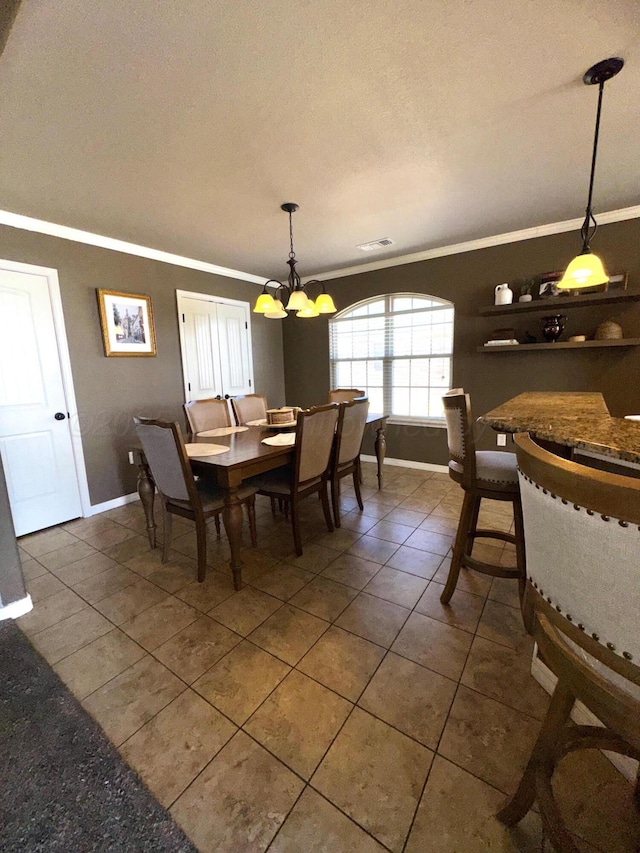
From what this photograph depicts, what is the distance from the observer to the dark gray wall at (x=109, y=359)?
2836 millimetres

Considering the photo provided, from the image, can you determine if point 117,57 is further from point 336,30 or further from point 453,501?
point 453,501

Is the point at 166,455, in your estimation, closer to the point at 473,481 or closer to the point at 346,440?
the point at 346,440

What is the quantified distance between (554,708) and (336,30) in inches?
85.6

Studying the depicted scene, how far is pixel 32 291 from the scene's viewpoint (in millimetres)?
2670

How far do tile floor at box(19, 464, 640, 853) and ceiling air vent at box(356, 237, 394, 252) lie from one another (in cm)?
285

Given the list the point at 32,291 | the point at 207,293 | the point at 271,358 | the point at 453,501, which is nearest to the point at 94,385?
the point at 32,291

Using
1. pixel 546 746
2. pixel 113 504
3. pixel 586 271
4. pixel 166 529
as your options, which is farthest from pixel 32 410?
pixel 586 271

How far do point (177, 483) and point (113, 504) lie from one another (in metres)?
1.78

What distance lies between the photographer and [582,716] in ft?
3.96

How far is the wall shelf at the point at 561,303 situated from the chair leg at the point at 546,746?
3.15m

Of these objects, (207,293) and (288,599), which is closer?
(288,599)

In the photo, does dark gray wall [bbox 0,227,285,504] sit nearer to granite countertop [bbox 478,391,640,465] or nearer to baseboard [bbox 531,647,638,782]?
granite countertop [bbox 478,391,640,465]

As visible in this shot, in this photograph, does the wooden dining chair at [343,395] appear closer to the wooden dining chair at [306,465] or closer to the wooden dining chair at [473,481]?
the wooden dining chair at [306,465]

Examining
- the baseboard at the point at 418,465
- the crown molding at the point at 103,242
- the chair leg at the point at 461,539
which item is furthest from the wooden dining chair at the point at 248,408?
the chair leg at the point at 461,539
